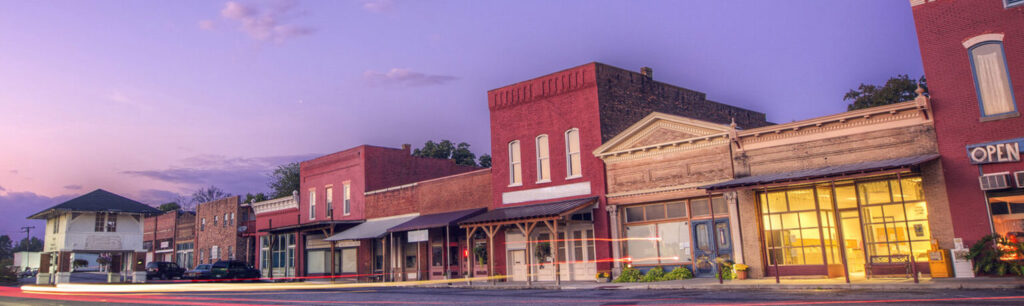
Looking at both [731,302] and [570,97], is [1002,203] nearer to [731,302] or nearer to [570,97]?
[731,302]

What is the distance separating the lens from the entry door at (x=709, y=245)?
870 inches

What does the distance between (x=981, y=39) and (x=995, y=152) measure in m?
2.93

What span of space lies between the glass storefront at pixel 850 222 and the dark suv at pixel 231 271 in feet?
98.2

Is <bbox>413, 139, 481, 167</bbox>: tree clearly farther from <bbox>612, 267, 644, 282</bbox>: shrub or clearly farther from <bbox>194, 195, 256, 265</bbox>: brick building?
<bbox>612, 267, 644, 282</bbox>: shrub

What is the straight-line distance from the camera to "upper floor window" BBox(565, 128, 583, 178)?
88.4 ft

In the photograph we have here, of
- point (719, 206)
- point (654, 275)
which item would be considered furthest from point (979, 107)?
point (654, 275)

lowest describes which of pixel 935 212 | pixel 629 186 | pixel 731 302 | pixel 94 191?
pixel 731 302

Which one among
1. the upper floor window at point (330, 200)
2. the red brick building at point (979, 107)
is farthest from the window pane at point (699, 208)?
the upper floor window at point (330, 200)

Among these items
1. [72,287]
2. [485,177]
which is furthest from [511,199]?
[72,287]

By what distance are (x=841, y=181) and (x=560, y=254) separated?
11.3 m

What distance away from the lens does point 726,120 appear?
33156 millimetres

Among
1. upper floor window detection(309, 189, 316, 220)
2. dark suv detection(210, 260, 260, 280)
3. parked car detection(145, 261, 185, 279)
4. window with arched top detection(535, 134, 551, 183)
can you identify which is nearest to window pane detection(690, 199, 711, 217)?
window with arched top detection(535, 134, 551, 183)

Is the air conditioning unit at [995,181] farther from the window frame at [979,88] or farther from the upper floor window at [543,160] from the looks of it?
the upper floor window at [543,160]

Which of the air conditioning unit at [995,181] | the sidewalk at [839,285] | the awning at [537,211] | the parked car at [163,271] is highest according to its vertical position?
the awning at [537,211]
